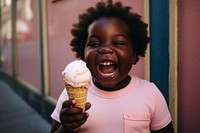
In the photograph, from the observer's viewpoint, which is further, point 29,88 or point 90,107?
point 29,88

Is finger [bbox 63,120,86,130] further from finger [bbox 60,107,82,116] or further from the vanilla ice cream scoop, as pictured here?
the vanilla ice cream scoop

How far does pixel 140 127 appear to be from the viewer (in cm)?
175

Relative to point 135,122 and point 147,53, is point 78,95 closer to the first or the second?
point 135,122

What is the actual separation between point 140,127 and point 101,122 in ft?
0.74

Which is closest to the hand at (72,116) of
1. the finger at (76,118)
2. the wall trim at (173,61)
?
the finger at (76,118)

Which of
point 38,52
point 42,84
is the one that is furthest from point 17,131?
point 38,52

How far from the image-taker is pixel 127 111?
1728 millimetres

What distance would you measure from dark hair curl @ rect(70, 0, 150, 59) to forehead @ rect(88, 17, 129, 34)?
0.04m

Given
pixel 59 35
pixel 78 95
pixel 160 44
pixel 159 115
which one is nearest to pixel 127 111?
pixel 159 115

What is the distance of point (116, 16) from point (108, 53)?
0.27 m

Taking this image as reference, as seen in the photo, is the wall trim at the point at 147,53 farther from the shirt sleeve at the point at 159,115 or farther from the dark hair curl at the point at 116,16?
the shirt sleeve at the point at 159,115

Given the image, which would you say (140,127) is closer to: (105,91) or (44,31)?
(105,91)

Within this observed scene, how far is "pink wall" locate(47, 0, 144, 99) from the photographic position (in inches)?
160

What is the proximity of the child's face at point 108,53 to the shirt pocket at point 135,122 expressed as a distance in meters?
0.21
